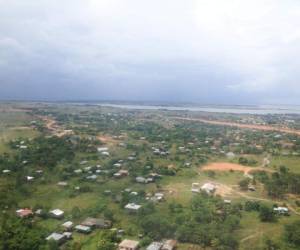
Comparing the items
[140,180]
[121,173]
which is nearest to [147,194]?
[140,180]

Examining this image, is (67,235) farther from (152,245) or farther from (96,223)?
(152,245)

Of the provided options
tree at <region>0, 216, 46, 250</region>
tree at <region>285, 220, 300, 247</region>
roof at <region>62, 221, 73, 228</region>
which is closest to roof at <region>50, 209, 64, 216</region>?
roof at <region>62, 221, 73, 228</region>

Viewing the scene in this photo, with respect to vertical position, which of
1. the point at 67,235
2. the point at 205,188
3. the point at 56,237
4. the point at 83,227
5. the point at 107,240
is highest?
the point at 205,188

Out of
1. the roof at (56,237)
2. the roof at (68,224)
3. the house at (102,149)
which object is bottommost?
the roof at (56,237)

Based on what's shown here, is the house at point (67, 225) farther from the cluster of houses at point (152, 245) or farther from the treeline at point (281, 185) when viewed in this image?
the treeline at point (281, 185)

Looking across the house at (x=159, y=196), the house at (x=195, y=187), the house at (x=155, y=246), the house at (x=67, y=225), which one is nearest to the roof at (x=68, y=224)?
the house at (x=67, y=225)

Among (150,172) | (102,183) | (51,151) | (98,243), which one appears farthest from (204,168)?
(98,243)

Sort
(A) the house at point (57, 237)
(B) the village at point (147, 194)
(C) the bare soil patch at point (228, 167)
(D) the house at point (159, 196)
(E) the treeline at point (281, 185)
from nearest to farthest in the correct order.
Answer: (A) the house at point (57, 237)
(B) the village at point (147, 194)
(D) the house at point (159, 196)
(E) the treeline at point (281, 185)
(C) the bare soil patch at point (228, 167)
